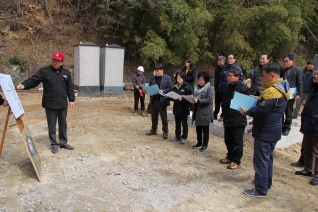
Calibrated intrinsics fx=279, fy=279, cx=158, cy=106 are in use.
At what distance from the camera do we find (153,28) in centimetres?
1438

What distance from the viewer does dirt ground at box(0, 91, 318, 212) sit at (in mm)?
3496

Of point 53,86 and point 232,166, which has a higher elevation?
point 53,86

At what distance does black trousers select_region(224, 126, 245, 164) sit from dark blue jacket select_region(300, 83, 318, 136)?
0.95 meters

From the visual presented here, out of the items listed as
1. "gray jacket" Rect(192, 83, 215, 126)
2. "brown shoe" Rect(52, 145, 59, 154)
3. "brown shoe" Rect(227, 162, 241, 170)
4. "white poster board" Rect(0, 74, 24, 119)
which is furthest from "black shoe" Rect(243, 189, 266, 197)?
"white poster board" Rect(0, 74, 24, 119)

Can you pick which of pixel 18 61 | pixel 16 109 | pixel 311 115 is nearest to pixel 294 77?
pixel 311 115

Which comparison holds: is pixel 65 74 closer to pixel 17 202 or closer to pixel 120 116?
pixel 17 202

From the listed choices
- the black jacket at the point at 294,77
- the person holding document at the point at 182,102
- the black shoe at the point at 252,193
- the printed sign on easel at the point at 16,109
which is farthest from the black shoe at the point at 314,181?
the printed sign on easel at the point at 16,109

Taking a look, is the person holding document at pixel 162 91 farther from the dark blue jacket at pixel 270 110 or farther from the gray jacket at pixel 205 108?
the dark blue jacket at pixel 270 110

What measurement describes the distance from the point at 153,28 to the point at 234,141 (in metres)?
10.8

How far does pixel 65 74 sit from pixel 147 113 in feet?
14.4

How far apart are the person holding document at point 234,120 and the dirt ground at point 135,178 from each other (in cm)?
32

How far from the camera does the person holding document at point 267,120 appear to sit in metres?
3.54

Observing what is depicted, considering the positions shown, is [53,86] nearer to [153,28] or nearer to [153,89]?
[153,89]

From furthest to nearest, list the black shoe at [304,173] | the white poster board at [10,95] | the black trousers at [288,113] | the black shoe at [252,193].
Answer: the black trousers at [288,113]
the black shoe at [304,173]
the white poster board at [10,95]
the black shoe at [252,193]
